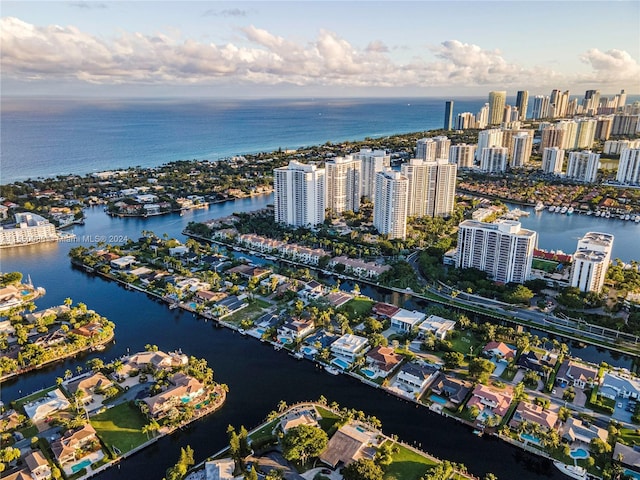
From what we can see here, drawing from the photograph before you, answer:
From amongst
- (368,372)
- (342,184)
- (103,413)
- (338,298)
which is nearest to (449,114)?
(342,184)

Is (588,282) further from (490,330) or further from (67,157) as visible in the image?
(67,157)

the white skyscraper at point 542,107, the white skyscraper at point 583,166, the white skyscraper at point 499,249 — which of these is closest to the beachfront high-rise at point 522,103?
the white skyscraper at point 542,107

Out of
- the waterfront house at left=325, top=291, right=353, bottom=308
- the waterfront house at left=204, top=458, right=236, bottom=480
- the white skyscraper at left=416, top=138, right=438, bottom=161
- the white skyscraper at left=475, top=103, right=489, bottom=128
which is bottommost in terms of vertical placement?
the waterfront house at left=325, top=291, right=353, bottom=308

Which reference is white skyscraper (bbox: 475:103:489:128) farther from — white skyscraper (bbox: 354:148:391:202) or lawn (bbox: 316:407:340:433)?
lawn (bbox: 316:407:340:433)

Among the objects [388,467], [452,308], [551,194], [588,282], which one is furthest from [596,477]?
[551,194]

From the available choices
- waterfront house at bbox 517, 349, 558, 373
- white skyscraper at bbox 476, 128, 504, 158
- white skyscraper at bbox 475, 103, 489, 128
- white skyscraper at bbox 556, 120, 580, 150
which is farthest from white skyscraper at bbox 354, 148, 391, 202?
white skyscraper at bbox 475, 103, 489, 128

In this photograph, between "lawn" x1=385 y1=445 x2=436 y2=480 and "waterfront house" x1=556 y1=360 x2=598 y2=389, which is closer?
"lawn" x1=385 y1=445 x2=436 y2=480

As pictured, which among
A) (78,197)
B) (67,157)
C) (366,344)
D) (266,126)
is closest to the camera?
(366,344)
